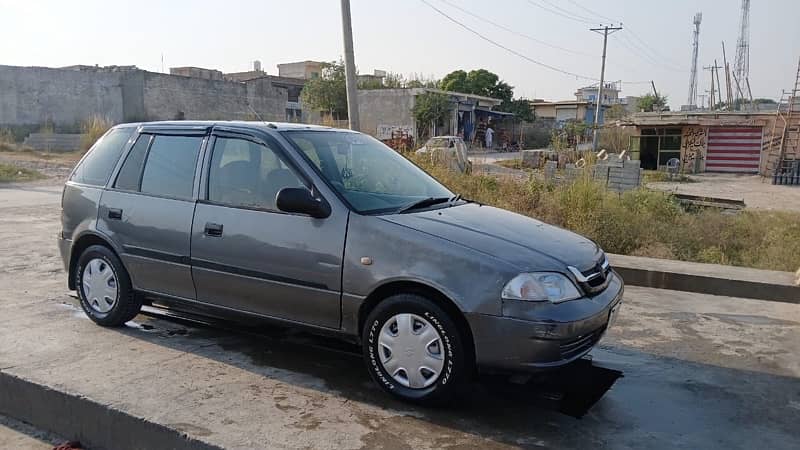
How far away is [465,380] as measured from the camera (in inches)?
140

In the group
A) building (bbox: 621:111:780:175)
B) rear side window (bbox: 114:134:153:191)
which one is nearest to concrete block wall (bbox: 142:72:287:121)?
building (bbox: 621:111:780:175)

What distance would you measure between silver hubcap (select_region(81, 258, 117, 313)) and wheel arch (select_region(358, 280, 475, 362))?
2.29m

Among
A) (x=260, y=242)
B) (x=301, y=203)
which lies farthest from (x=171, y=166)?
(x=301, y=203)

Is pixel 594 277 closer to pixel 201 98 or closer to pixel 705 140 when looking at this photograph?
pixel 705 140

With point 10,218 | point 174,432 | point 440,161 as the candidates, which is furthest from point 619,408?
point 10,218

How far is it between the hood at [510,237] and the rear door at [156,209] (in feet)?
5.41

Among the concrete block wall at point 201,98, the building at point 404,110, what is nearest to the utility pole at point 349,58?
the concrete block wall at point 201,98

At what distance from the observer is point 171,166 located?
4.76 metres

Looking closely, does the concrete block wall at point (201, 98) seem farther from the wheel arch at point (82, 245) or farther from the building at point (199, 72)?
the wheel arch at point (82, 245)

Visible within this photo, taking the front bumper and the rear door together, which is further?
the rear door

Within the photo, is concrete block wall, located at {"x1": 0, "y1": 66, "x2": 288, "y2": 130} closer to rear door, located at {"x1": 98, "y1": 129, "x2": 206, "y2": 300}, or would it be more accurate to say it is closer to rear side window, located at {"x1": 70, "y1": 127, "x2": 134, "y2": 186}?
rear side window, located at {"x1": 70, "y1": 127, "x2": 134, "y2": 186}

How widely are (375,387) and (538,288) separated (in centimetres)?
127

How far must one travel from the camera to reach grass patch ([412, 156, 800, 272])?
9.62 metres

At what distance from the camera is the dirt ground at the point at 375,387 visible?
3.37 metres
